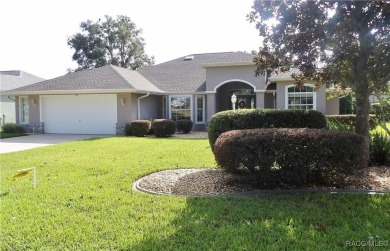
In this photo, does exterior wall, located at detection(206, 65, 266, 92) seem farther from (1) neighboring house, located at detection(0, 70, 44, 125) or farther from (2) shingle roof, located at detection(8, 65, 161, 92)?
(1) neighboring house, located at detection(0, 70, 44, 125)

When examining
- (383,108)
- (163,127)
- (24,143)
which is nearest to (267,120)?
(383,108)

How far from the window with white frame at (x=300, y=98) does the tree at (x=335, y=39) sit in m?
11.9

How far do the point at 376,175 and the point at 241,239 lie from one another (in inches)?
191

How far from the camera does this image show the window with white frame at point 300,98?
63.6 ft

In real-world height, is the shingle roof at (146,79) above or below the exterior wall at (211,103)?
above

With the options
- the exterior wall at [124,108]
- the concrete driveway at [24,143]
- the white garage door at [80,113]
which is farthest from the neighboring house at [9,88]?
the exterior wall at [124,108]

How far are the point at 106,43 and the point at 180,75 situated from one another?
864 inches

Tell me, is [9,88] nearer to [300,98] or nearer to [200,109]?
[200,109]

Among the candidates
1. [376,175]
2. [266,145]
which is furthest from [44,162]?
[376,175]

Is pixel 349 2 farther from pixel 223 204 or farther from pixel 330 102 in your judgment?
pixel 330 102

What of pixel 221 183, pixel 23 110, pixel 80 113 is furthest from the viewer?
pixel 23 110

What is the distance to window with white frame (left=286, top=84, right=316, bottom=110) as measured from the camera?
764 inches

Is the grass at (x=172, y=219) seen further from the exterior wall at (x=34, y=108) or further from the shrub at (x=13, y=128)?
the shrub at (x=13, y=128)

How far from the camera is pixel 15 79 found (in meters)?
36.9
